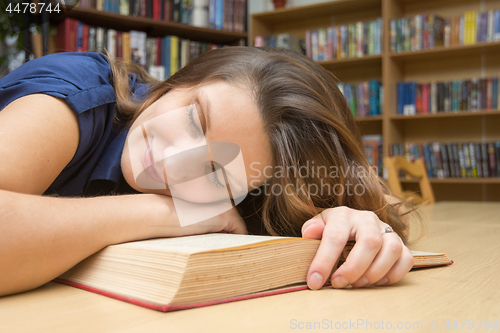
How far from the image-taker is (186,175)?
2.11 feet

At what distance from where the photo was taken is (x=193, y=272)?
343 millimetres

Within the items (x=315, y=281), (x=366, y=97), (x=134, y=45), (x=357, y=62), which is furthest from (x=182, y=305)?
(x=357, y=62)

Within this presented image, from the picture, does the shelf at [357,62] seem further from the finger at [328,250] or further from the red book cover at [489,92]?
the finger at [328,250]

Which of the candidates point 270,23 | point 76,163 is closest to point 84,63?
point 76,163

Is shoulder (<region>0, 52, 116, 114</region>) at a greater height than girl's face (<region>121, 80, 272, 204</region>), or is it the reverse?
shoulder (<region>0, 52, 116, 114</region>)

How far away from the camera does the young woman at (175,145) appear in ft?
1.37

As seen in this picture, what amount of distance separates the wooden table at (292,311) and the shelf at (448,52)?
8.43 ft

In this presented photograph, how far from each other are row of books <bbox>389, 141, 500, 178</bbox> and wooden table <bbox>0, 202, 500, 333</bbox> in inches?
99.8

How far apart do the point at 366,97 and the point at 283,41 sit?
0.75 metres

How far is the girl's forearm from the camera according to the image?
38 centimetres

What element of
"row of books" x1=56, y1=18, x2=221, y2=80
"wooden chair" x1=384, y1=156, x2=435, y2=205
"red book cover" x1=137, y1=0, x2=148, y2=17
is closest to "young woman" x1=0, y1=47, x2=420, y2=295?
"wooden chair" x1=384, y1=156, x2=435, y2=205

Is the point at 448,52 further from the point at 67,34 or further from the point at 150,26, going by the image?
the point at 67,34

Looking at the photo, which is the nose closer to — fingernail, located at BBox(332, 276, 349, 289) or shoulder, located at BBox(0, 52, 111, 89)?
shoulder, located at BBox(0, 52, 111, 89)

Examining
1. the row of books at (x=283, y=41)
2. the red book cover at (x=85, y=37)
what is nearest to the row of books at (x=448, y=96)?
the row of books at (x=283, y=41)
